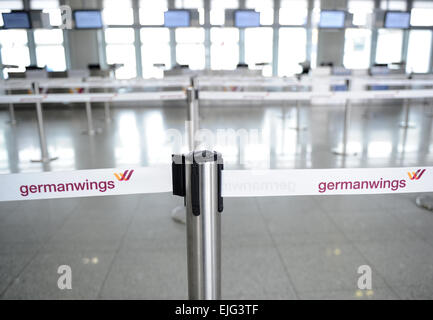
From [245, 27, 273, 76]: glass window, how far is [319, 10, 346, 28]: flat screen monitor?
296cm

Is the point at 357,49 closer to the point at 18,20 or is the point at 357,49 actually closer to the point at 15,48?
the point at 18,20

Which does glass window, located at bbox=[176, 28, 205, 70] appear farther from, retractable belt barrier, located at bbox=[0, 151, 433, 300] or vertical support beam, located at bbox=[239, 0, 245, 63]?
retractable belt barrier, located at bbox=[0, 151, 433, 300]

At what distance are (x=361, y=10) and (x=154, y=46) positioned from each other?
8.04 m

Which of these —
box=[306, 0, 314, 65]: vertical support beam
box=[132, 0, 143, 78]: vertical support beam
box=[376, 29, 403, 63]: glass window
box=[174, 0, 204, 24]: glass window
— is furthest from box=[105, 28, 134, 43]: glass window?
box=[376, 29, 403, 63]: glass window

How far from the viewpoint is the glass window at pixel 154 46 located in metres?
14.3

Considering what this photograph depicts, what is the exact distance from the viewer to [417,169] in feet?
4.68

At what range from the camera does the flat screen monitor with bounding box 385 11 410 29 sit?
12.5 meters

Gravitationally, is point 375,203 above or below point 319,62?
below

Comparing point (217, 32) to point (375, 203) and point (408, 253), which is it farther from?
point (408, 253)

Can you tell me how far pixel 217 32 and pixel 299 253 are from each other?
13.3 meters

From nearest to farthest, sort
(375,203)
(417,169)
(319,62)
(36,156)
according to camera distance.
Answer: (417,169) < (375,203) < (36,156) < (319,62)

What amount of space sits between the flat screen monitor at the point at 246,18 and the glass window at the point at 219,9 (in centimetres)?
167

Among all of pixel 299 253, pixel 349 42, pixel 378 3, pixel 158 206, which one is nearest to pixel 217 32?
pixel 349 42

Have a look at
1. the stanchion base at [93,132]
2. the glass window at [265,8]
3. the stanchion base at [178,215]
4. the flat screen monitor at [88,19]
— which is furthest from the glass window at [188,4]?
the stanchion base at [178,215]
